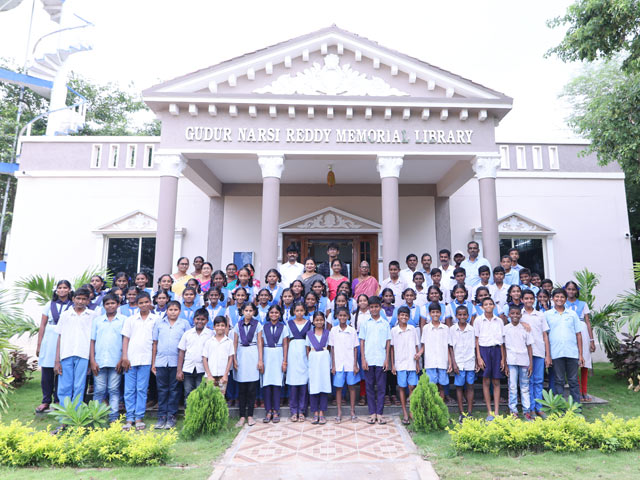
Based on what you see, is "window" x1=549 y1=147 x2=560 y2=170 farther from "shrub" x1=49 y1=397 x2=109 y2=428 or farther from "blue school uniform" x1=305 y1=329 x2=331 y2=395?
"shrub" x1=49 y1=397 x2=109 y2=428

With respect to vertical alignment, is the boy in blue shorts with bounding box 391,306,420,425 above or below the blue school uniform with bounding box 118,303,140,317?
below

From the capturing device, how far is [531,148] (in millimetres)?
12266

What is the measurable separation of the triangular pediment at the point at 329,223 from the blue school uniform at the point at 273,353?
246 inches

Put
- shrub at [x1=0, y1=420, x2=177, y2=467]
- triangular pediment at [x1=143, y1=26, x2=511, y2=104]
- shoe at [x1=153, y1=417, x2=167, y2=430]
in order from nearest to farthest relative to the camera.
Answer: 1. shrub at [x1=0, y1=420, x2=177, y2=467]
2. shoe at [x1=153, y1=417, x2=167, y2=430]
3. triangular pediment at [x1=143, y1=26, x2=511, y2=104]

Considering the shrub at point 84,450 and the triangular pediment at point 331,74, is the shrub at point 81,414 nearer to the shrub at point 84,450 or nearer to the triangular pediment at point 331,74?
the shrub at point 84,450

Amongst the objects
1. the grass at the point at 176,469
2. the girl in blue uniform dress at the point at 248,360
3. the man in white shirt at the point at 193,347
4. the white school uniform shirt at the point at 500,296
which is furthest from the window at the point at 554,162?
the grass at the point at 176,469

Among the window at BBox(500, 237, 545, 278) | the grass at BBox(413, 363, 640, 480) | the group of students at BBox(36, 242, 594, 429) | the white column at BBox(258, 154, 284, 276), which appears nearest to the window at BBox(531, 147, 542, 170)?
the window at BBox(500, 237, 545, 278)

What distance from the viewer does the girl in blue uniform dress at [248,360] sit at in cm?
562

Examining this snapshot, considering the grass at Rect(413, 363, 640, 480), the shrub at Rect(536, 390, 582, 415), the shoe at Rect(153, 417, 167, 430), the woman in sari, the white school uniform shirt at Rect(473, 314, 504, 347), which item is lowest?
the grass at Rect(413, 363, 640, 480)

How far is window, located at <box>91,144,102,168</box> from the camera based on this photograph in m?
12.0

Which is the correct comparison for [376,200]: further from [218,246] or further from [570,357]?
[570,357]

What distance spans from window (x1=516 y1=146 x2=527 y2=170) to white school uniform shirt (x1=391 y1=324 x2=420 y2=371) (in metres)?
8.22

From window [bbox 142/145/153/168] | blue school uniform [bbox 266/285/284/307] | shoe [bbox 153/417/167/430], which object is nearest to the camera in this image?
shoe [bbox 153/417/167/430]

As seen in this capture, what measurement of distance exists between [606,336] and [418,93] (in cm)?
574
